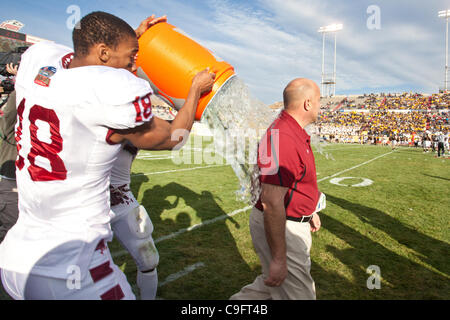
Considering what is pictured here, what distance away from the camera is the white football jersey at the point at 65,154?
128 cm

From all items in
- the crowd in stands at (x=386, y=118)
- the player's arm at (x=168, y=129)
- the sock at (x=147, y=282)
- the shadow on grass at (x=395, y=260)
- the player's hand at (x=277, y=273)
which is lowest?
the shadow on grass at (x=395, y=260)

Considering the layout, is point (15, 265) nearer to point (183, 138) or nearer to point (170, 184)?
point (183, 138)

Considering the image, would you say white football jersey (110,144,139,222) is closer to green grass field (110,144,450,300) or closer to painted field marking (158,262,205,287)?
green grass field (110,144,450,300)

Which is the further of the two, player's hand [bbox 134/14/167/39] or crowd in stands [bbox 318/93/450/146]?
crowd in stands [bbox 318/93/450/146]

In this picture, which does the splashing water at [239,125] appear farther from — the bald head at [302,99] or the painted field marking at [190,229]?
the painted field marking at [190,229]

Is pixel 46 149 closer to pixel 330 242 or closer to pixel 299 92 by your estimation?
pixel 299 92

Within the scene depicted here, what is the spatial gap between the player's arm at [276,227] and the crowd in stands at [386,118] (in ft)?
126

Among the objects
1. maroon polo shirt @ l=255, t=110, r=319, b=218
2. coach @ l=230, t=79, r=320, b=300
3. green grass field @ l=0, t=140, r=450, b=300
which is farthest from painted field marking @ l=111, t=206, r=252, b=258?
maroon polo shirt @ l=255, t=110, r=319, b=218

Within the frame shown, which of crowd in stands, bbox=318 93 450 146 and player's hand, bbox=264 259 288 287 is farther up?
crowd in stands, bbox=318 93 450 146

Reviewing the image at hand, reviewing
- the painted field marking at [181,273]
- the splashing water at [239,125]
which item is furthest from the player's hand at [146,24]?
the painted field marking at [181,273]

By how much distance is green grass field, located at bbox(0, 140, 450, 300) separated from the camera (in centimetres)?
348

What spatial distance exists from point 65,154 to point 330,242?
4.36 metres

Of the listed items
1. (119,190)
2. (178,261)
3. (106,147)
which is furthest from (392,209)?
(106,147)

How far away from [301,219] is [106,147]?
4.65 feet
